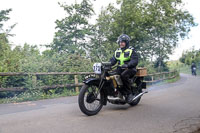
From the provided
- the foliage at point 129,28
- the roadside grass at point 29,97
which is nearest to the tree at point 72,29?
the foliage at point 129,28

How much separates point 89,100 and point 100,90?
1.47 feet

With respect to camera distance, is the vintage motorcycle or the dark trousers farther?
the dark trousers

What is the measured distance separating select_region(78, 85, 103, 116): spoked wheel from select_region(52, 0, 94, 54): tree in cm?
1880

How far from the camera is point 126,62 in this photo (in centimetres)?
565

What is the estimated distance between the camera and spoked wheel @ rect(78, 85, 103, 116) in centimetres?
475

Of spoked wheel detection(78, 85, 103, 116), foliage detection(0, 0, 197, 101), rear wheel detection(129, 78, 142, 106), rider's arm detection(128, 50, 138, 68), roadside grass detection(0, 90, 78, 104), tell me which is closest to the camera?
spoked wheel detection(78, 85, 103, 116)

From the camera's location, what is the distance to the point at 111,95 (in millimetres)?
5488

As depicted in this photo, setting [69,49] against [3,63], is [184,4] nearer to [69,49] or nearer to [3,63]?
[69,49]

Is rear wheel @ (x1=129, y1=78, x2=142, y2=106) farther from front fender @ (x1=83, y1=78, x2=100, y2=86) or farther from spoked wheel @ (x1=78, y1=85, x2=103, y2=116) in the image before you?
front fender @ (x1=83, y1=78, x2=100, y2=86)

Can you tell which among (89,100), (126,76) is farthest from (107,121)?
(126,76)

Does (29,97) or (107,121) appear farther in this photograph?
(29,97)

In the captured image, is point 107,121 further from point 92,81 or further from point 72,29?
point 72,29

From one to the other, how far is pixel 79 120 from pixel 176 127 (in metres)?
2.04

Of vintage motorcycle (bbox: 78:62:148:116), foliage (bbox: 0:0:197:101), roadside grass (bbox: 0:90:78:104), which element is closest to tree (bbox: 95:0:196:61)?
foliage (bbox: 0:0:197:101)
